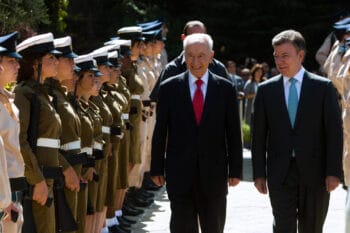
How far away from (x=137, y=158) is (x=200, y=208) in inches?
160

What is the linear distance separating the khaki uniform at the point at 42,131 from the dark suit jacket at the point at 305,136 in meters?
1.63

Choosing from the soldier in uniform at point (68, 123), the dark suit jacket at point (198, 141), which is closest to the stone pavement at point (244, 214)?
the soldier in uniform at point (68, 123)

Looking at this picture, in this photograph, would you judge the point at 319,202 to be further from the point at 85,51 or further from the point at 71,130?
the point at 85,51

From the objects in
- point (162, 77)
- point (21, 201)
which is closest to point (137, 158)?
point (162, 77)

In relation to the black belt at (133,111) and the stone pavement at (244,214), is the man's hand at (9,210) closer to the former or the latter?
the stone pavement at (244,214)

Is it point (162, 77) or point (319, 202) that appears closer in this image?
point (319, 202)

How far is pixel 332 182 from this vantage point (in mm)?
7078

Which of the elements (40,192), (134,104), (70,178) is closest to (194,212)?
(70,178)

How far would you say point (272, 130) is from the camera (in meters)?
7.30

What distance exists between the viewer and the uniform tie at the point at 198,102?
736cm

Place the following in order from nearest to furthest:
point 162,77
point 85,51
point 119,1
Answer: point 162,77 → point 85,51 → point 119,1

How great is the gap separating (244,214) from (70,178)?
4678 mm

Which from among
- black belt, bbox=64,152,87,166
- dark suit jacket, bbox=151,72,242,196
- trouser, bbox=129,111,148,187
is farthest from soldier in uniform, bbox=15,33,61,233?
trouser, bbox=129,111,148,187

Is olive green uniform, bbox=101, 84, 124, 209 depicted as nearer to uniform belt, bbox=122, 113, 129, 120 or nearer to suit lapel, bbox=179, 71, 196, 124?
uniform belt, bbox=122, 113, 129, 120
